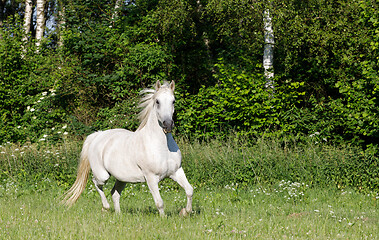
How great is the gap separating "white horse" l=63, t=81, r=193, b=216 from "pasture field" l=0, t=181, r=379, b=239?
1.81 feet

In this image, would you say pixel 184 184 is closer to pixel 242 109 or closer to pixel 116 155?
pixel 116 155

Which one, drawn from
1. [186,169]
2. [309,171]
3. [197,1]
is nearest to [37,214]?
[186,169]

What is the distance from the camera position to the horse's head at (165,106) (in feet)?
20.3

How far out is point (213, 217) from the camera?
7094 millimetres

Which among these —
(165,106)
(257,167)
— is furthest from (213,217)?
(257,167)

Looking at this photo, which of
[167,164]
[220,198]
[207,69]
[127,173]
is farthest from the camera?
[207,69]

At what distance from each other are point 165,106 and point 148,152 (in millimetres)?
881

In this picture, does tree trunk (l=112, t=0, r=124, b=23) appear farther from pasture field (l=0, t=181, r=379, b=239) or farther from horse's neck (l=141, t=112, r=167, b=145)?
horse's neck (l=141, t=112, r=167, b=145)

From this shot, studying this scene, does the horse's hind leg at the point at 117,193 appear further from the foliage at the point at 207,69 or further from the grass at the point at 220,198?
the foliage at the point at 207,69

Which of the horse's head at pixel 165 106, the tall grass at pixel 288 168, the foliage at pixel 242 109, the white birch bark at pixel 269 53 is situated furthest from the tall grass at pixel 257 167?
the horse's head at pixel 165 106

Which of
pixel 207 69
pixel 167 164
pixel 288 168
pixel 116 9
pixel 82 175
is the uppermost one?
pixel 116 9

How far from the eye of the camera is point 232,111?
14617 mm

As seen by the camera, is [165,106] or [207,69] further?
[207,69]

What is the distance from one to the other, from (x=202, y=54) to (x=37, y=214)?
13.0 metres
